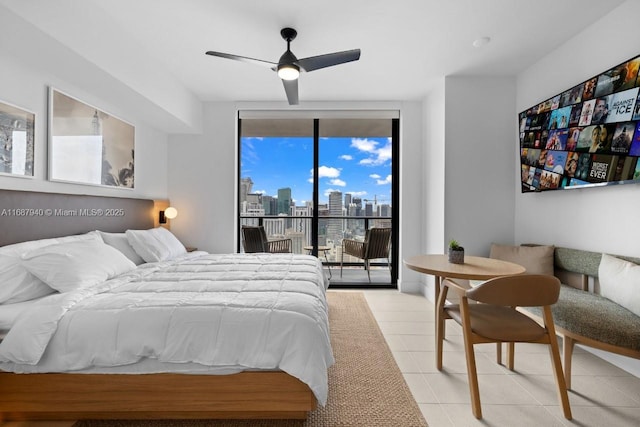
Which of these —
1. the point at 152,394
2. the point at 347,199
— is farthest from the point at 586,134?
the point at 152,394

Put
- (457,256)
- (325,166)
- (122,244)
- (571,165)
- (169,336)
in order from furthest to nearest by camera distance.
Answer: (325,166)
(122,244)
(571,165)
(457,256)
(169,336)

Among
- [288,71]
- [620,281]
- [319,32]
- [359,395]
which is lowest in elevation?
[359,395]

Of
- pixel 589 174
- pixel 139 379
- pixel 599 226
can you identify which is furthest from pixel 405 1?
pixel 139 379

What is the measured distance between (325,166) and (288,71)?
2.57 metres

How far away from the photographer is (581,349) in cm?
261

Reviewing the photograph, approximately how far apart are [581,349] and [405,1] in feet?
10.6

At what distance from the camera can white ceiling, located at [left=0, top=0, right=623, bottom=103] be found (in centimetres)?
231

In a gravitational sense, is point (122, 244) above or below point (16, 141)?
below

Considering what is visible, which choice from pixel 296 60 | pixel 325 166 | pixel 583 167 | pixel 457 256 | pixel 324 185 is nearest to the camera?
pixel 457 256

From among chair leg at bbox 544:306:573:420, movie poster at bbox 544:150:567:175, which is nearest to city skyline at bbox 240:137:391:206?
movie poster at bbox 544:150:567:175

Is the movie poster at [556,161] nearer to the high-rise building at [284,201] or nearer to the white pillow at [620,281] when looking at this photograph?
the white pillow at [620,281]

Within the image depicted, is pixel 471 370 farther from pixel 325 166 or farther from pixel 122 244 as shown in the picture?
pixel 325 166

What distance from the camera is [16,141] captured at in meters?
2.21

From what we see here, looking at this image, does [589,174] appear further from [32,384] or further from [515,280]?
[32,384]
